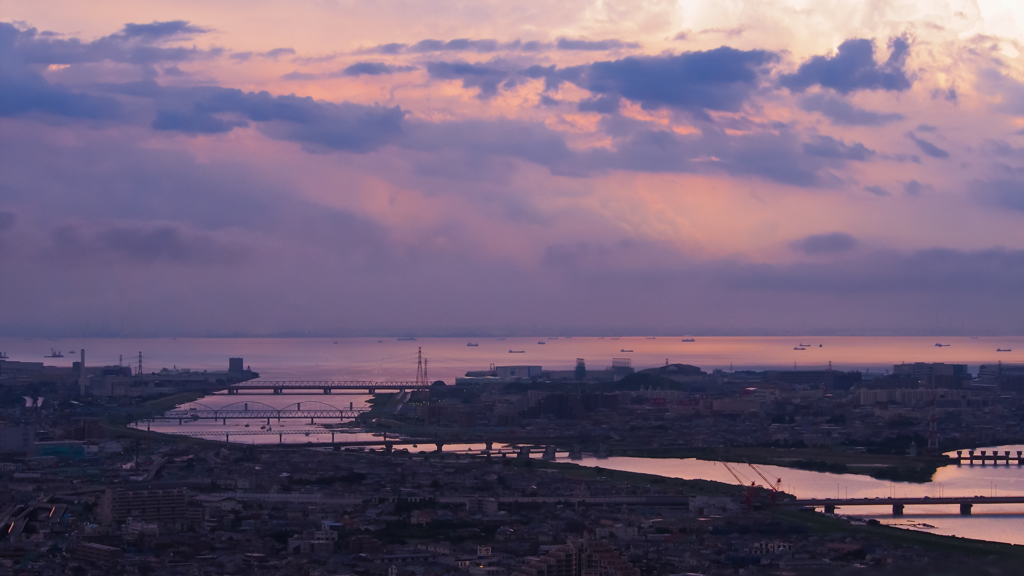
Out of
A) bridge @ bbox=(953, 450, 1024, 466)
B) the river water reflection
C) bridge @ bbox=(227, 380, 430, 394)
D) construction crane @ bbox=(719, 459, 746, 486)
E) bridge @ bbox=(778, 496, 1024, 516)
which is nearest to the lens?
the river water reflection

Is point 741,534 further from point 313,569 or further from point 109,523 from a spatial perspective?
point 109,523

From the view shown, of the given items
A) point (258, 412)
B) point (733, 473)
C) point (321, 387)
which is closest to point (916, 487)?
point (733, 473)

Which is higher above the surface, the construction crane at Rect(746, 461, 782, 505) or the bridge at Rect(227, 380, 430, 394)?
the bridge at Rect(227, 380, 430, 394)

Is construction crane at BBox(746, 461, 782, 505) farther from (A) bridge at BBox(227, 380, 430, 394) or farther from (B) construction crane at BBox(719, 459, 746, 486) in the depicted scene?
(A) bridge at BBox(227, 380, 430, 394)

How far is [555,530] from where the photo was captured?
40.0 ft

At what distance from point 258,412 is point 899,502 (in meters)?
22.8

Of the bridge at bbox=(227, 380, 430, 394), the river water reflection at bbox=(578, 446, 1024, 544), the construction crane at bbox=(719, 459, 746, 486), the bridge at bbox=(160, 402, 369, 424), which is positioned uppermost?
the bridge at bbox=(227, 380, 430, 394)

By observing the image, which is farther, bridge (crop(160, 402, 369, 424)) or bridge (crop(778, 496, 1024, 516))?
bridge (crop(160, 402, 369, 424))

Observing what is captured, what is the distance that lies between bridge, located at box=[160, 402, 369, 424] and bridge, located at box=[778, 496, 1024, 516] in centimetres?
1833

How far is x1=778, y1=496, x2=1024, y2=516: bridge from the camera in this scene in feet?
48.8

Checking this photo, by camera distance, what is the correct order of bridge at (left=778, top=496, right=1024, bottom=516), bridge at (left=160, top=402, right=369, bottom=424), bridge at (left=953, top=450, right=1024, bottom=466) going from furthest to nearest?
1. bridge at (left=160, top=402, right=369, bottom=424)
2. bridge at (left=953, top=450, right=1024, bottom=466)
3. bridge at (left=778, top=496, right=1024, bottom=516)

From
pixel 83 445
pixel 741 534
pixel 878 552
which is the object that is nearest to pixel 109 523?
pixel 741 534

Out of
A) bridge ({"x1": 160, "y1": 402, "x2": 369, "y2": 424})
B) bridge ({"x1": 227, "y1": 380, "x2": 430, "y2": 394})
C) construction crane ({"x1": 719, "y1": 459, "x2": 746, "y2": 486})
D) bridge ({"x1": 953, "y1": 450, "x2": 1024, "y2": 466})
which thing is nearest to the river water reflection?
construction crane ({"x1": 719, "y1": 459, "x2": 746, "y2": 486})

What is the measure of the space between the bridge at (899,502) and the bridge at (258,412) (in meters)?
18.3
